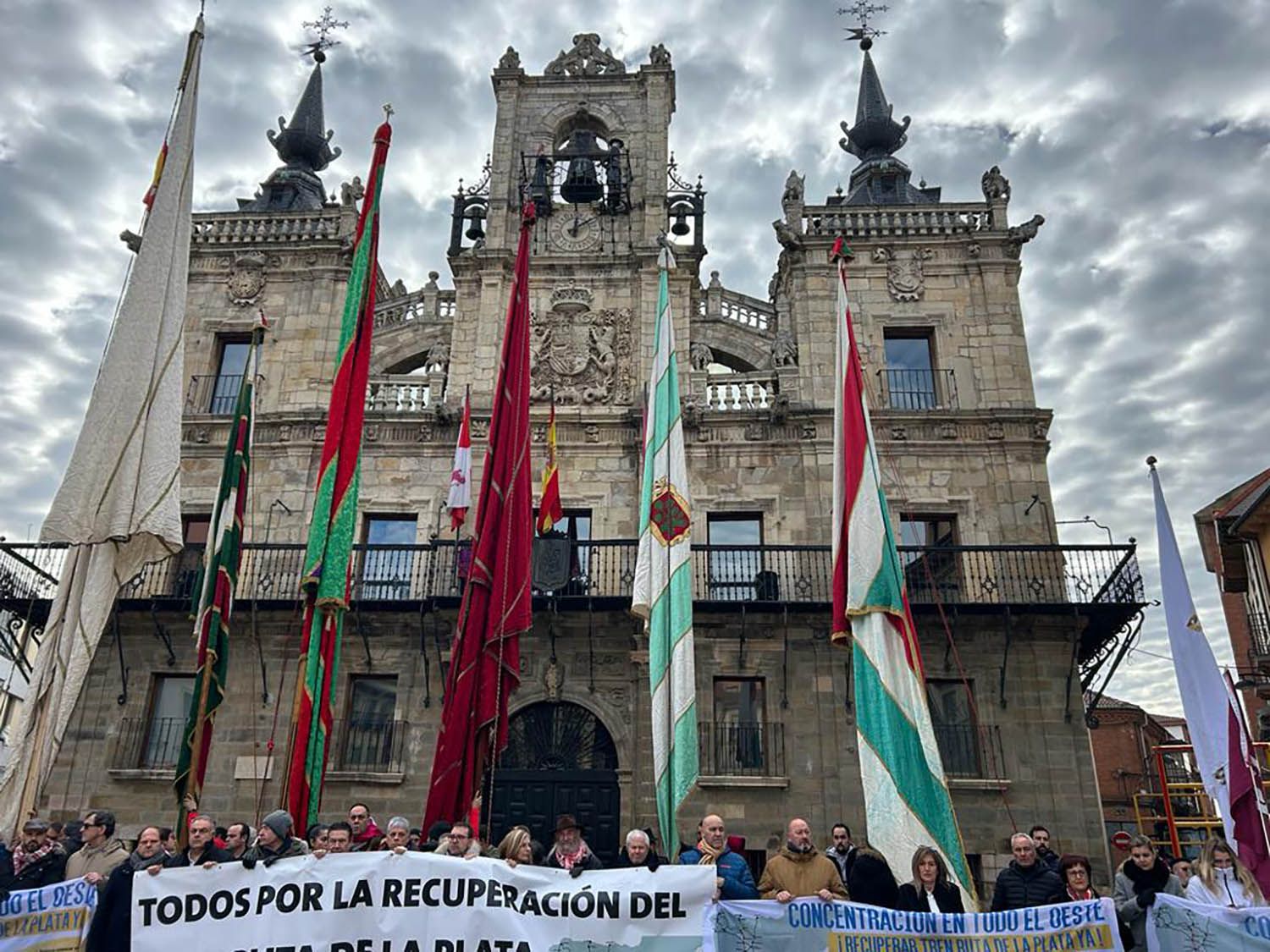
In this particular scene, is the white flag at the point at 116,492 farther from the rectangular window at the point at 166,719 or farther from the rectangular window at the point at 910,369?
the rectangular window at the point at 910,369

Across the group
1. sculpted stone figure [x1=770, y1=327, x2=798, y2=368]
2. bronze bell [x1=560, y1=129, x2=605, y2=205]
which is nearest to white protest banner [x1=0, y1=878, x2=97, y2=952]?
sculpted stone figure [x1=770, y1=327, x2=798, y2=368]

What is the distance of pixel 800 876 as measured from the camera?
23.5 ft

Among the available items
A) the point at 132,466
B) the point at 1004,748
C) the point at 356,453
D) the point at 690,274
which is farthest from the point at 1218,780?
the point at 690,274

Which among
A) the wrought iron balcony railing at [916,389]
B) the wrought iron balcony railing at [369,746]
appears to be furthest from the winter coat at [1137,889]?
the wrought iron balcony railing at [916,389]

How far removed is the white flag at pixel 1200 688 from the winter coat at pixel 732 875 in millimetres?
6209

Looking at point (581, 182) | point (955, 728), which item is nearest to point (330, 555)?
point (955, 728)

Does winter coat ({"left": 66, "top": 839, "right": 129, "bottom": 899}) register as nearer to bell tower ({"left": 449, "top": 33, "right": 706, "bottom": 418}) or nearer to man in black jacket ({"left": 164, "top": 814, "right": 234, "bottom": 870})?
man in black jacket ({"left": 164, "top": 814, "right": 234, "bottom": 870})

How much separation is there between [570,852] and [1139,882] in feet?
14.1

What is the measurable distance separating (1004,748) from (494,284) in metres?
14.0

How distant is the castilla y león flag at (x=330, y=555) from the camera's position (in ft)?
26.1

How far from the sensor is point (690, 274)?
70.2 feet

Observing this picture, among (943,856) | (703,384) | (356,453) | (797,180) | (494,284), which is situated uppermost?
(797,180)

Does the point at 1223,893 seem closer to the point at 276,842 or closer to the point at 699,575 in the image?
the point at 276,842

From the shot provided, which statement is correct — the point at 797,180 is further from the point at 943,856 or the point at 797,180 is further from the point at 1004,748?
the point at 943,856
